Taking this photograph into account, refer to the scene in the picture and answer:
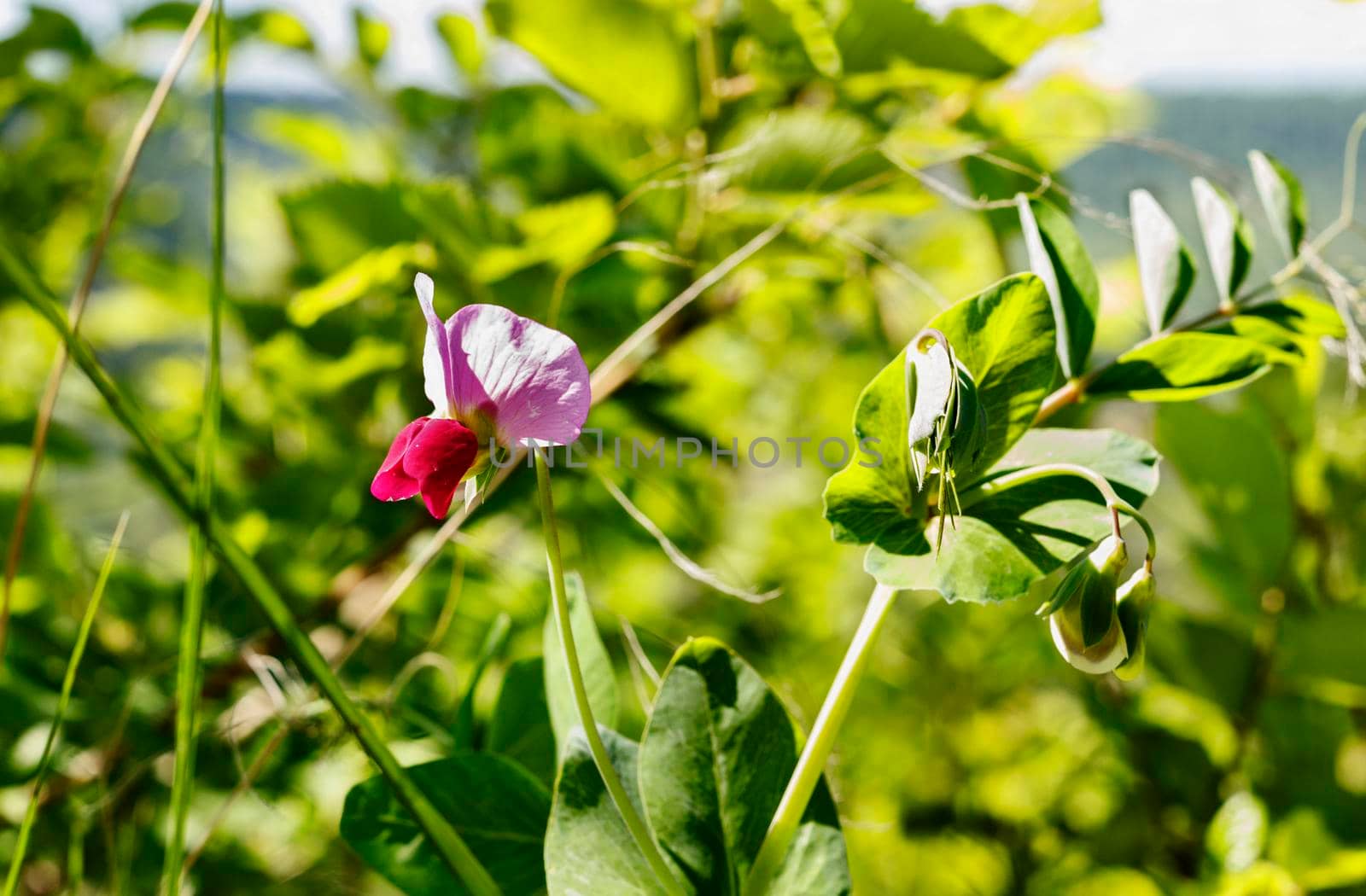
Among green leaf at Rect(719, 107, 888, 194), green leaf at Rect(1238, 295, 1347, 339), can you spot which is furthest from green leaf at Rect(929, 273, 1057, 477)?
green leaf at Rect(719, 107, 888, 194)

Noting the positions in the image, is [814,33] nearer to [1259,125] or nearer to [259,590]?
[259,590]

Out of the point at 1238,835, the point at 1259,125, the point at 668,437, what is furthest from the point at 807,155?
the point at 1259,125

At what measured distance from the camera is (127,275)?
2.03ft

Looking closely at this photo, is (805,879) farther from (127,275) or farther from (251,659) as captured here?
(127,275)

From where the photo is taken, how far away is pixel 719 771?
24cm

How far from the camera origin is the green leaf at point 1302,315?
275 millimetres

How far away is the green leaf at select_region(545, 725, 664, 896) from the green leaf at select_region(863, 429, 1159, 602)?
0.09 m

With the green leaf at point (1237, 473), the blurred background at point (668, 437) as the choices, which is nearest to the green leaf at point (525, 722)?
the blurred background at point (668, 437)

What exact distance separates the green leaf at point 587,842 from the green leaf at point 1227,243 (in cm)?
24

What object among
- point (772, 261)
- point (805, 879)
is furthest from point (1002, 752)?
point (805, 879)

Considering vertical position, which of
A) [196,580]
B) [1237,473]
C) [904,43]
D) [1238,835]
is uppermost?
[904,43]

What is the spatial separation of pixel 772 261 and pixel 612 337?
0.34 ft

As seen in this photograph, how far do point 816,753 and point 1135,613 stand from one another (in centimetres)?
8

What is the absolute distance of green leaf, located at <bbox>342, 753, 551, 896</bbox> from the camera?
258 mm
